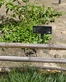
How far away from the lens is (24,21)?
5281 millimetres

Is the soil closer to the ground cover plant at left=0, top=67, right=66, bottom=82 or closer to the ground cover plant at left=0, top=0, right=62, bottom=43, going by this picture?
the ground cover plant at left=0, top=0, right=62, bottom=43

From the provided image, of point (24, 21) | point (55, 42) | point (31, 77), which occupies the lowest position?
point (31, 77)

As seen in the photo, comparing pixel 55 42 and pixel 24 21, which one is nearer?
pixel 55 42

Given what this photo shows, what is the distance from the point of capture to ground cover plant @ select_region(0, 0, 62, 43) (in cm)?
493

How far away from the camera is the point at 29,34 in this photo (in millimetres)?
5020

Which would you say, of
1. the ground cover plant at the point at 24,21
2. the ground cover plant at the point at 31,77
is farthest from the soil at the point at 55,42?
the ground cover plant at the point at 31,77

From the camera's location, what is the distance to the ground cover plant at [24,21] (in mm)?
4932

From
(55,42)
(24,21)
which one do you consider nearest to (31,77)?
(55,42)

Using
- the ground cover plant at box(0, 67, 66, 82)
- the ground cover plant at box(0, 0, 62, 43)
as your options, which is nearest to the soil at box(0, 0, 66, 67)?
the ground cover plant at box(0, 0, 62, 43)

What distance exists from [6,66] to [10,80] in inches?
34.9

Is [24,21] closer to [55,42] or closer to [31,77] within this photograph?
[55,42]

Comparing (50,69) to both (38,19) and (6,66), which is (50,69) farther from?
(38,19)

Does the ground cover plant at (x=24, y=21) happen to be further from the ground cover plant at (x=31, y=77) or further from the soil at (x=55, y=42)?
the ground cover plant at (x=31, y=77)

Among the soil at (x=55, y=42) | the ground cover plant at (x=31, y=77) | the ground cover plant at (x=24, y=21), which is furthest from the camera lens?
the ground cover plant at (x=24, y=21)
